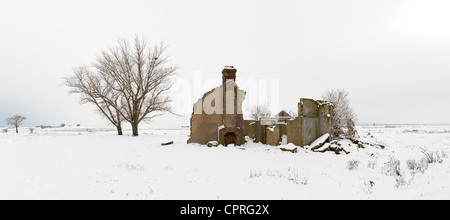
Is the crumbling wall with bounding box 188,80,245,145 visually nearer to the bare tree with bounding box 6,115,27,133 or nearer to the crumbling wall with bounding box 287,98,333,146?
the crumbling wall with bounding box 287,98,333,146

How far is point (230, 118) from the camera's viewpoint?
1336cm

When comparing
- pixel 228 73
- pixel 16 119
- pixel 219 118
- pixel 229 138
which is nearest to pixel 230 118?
pixel 219 118

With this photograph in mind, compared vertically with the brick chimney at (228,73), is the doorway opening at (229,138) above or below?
below

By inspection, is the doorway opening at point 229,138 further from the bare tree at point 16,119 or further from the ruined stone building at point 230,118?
the bare tree at point 16,119

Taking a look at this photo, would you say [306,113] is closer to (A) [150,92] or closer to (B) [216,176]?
(B) [216,176]

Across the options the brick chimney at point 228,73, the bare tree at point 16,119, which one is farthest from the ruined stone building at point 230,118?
the bare tree at point 16,119

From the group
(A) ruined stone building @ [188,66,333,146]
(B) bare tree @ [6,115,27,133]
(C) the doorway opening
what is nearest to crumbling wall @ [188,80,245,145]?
(A) ruined stone building @ [188,66,333,146]

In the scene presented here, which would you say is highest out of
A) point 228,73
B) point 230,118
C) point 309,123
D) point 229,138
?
point 228,73

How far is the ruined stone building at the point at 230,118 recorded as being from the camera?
1248 centimetres

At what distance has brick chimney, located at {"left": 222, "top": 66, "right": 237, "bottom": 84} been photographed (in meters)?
14.2

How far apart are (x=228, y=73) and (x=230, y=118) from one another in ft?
10.9

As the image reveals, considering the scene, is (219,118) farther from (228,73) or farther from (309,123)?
(309,123)

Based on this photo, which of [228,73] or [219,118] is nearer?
[219,118]
